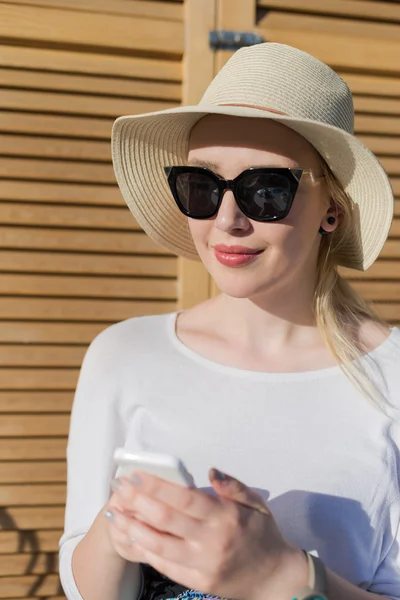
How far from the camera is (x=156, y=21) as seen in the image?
88.4 inches

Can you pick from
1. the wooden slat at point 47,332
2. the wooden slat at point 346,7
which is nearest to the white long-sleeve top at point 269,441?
the wooden slat at point 47,332

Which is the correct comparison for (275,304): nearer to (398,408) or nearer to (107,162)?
(398,408)

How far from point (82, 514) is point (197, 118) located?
914mm

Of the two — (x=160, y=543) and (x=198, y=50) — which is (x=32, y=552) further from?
(x=198, y=50)

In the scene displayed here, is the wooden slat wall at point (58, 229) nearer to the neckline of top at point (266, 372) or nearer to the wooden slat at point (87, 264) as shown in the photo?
the wooden slat at point (87, 264)

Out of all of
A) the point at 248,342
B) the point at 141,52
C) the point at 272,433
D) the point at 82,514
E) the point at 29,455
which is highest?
the point at 141,52

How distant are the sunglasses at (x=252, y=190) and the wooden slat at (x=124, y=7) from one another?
102 centimetres

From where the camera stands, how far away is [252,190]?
4.54 ft

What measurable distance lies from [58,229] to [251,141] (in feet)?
3.37

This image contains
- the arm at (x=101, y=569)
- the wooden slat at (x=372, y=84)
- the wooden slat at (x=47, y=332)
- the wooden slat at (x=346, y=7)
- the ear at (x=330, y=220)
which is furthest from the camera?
the wooden slat at (x=372, y=84)

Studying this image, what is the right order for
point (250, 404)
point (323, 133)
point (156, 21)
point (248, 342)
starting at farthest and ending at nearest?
point (156, 21) → point (248, 342) → point (250, 404) → point (323, 133)

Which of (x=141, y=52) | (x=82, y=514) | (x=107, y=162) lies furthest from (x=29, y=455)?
(x=141, y=52)

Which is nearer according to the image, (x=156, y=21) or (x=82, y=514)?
(x=82, y=514)

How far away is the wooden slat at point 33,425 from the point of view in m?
2.26
